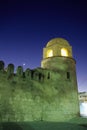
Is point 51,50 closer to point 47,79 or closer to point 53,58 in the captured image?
point 53,58

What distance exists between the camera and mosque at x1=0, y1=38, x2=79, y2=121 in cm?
1182

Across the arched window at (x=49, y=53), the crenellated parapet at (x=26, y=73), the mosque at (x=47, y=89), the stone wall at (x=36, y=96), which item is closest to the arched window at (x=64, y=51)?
Result: the mosque at (x=47, y=89)

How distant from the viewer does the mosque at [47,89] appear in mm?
11821

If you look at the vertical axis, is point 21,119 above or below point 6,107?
below

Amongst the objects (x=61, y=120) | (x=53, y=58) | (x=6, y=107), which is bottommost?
(x=61, y=120)

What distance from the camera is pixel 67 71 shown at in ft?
51.3

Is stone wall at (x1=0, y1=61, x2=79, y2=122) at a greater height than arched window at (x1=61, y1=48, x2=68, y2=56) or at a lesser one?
lesser

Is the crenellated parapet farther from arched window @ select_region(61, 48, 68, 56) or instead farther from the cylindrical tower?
arched window @ select_region(61, 48, 68, 56)

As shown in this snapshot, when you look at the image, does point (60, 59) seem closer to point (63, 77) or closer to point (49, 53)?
point (63, 77)

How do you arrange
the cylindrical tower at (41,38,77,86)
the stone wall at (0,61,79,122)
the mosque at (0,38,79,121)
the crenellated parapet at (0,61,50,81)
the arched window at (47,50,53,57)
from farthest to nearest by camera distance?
the arched window at (47,50,53,57), the cylindrical tower at (41,38,77,86), the crenellated parapet at (0,61,50,81), the mosque at (0,38,79,121), the stone wall at (0,61,79,122)

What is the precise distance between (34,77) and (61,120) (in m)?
4.19

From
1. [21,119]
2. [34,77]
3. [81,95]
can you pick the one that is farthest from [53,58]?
[81,95]

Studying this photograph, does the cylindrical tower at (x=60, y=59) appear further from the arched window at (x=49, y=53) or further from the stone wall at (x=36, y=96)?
the stone wall at (x=36, y=96)

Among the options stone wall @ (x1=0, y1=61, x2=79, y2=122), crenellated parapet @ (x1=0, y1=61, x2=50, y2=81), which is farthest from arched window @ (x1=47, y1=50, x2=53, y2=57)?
crenellated parapet @ (x1=0, y1=61, x2=50, y2=81)
